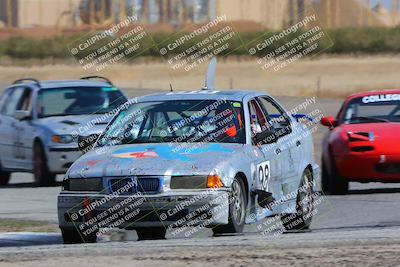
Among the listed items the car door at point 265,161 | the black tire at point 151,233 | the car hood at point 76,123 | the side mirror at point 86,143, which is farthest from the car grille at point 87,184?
the car hood at point 76,123

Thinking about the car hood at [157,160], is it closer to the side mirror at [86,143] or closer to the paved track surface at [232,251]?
the side mirror at [86,143]

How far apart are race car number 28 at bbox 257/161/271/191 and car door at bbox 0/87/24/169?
8.57 meters

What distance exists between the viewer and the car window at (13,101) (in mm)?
20328

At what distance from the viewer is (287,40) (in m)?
57.5

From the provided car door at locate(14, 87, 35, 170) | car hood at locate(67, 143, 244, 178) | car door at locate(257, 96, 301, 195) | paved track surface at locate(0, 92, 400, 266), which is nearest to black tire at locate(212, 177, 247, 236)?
car hood at locate(67, 143, 244, 178)

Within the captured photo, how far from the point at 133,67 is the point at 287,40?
7158 millimetres

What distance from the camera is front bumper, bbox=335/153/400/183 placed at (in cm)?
1627

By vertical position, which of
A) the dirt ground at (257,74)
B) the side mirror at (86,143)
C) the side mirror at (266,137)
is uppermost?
the side mirror at (266,137)

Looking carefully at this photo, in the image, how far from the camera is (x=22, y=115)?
63.6ft

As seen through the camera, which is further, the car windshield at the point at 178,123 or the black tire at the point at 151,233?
the car windshield at the point at 178,123

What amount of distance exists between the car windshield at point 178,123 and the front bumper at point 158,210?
1045mm

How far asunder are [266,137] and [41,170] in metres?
7.63

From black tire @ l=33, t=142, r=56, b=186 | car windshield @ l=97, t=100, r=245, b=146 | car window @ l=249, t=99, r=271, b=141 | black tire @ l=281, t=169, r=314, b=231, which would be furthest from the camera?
black tire @ l=33, t=142, r=56, b=186

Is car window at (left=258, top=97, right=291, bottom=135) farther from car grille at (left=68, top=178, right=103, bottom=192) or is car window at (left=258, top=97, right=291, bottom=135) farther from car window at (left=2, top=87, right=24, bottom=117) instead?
car window at (left=2, top=87, right=24, bottom=117)
